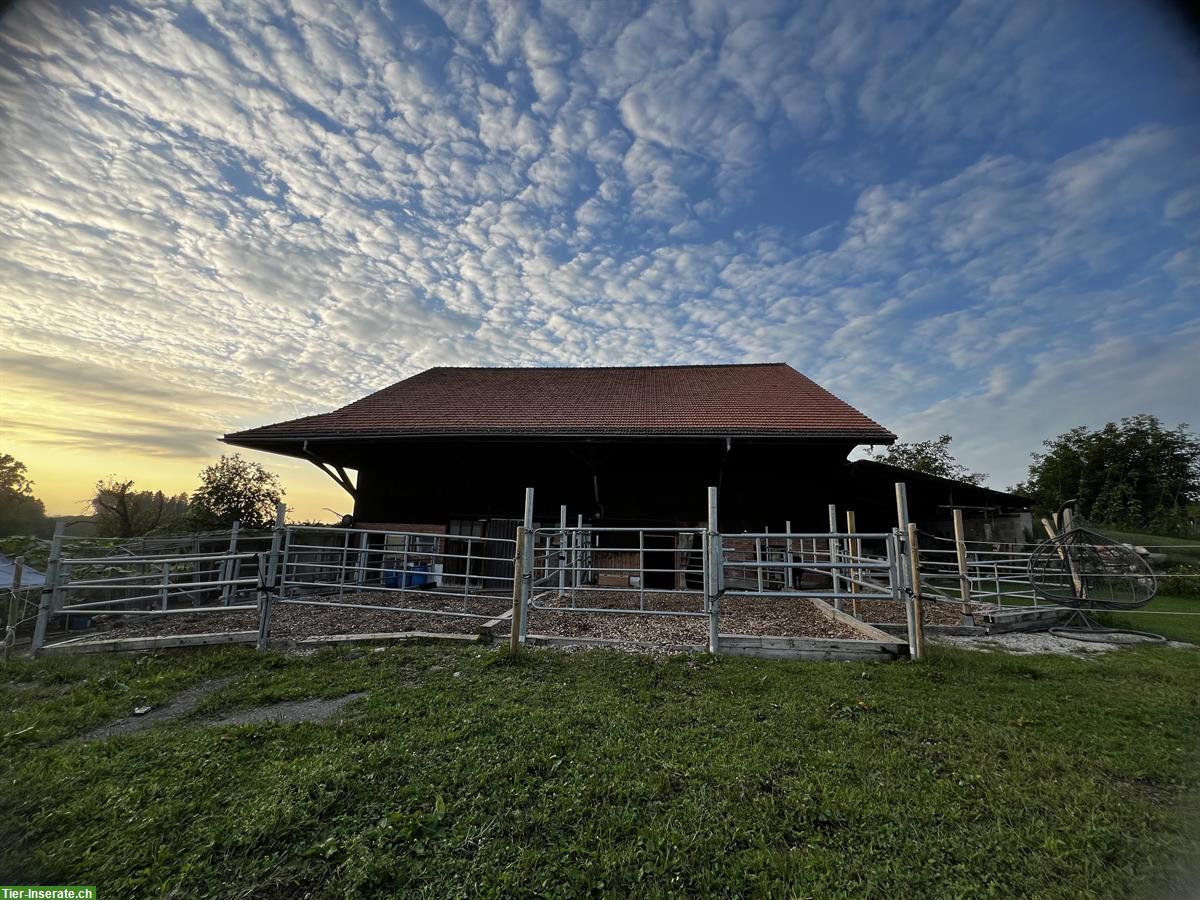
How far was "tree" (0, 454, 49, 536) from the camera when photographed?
311 inches

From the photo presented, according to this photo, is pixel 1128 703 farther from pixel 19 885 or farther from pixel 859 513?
pixel 859 513

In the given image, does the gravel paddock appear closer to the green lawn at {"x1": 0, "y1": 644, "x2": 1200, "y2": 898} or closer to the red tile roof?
the green lawn at {"x1": 0, "y1": 644, "x2": 1200, "y2": 898}

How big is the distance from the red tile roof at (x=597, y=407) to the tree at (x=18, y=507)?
3188 millimetres

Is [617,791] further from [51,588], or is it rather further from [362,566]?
[51,588]

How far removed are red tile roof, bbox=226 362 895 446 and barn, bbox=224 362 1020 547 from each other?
0.16ft

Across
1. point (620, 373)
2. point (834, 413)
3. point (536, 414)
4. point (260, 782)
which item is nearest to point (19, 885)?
point (260, 782)

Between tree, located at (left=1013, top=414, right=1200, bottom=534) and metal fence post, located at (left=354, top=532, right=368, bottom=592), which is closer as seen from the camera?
metal fence post, located at (left=354, top=532, right=368, bottom=592)

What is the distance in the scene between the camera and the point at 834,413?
10.3 metres

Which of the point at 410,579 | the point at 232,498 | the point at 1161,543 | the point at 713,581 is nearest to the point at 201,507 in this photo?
the point at 232,498

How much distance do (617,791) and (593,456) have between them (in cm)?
846

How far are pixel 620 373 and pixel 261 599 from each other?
11333mm

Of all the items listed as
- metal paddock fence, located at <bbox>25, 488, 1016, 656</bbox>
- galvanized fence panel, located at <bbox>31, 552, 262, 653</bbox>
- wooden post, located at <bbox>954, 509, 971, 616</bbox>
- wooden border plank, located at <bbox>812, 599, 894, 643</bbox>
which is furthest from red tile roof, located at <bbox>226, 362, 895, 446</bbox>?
wooden border plank, located at <bbox>812, 599, 894, 643</bbox>

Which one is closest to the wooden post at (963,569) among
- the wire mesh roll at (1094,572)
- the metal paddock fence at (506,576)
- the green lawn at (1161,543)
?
the metal paddock fence at (506,576)

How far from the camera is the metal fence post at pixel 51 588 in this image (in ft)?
16.8
